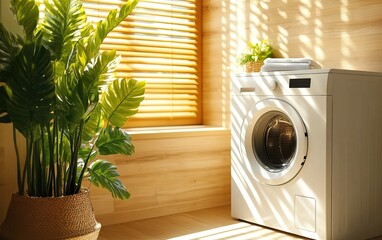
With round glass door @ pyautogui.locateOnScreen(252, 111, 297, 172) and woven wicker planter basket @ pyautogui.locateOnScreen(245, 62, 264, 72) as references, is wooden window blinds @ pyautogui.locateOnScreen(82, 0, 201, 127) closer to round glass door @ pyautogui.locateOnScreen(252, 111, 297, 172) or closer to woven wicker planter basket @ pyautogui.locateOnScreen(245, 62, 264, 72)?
woven wicker planter basket @ pyautogui.locateOnScreen(245, 62, 264, 72)

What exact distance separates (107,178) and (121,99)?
35cm

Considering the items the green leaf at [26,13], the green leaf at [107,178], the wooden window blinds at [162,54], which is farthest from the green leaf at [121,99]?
the wooden window blinds at [162,54]

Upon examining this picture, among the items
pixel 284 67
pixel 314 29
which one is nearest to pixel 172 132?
pixel 284 67

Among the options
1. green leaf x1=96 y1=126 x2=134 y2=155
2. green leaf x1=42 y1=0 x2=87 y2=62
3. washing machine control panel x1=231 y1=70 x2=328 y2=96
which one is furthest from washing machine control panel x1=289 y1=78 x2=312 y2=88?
green leaf x1=42 y1=0 x2=87 y2=62

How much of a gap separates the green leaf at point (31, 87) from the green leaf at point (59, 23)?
0.46 ft

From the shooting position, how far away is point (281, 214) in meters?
2.69

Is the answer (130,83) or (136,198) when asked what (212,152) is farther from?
(130,83)

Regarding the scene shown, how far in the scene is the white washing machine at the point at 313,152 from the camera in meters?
2.48

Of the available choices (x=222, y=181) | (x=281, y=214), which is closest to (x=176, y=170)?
(x=222, y=181)

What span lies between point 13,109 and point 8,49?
9.9 inches

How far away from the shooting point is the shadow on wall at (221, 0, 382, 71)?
2.79m

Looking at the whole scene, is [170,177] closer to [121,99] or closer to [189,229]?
[189,229]

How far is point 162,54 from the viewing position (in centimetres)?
359

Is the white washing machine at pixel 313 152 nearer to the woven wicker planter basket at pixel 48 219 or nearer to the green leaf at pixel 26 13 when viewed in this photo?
the woven wicker planter basket at pixel 48 219
